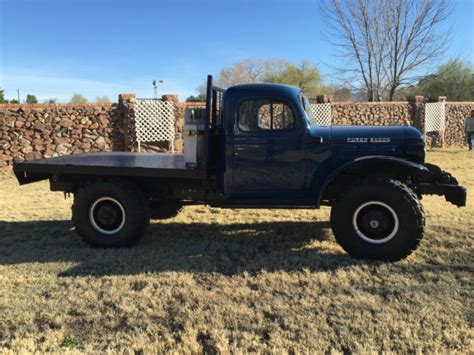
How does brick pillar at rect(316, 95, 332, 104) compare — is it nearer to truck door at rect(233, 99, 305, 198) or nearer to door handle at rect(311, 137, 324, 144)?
truck door at rect(233, 99, 305, 198)

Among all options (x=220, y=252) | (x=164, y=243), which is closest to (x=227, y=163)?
(x=220, y=252)

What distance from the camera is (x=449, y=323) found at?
3.13 meters

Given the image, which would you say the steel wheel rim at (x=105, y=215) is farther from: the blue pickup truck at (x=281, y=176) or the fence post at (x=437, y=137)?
the fence post at (x=437, y=137)

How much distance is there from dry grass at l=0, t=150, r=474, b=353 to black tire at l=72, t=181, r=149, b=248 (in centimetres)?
18

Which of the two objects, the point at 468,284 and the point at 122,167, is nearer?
the point at 468,284

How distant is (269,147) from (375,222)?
139cm

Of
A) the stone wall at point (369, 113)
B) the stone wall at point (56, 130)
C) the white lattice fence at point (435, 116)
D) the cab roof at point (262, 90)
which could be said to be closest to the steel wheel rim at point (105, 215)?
the cab roof at point (262, 90)

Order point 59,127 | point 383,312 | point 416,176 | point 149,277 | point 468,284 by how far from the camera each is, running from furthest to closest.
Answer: point 59,127, point 416,176, point 149,277, point 468,284, point 383,312

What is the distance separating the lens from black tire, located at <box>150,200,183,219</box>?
223 inches

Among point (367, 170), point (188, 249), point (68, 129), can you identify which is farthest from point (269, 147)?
point (68, 129)

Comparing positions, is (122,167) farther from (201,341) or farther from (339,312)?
(339,312)

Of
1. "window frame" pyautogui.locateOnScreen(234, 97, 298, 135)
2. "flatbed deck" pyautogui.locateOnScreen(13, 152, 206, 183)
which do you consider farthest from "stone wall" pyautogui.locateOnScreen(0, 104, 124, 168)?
"window frame" pyautogui.locateOnScreen(234, 97, 298, 135)

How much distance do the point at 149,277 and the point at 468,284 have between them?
2.97 metres

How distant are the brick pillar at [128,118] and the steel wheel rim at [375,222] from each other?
9.58 metres
